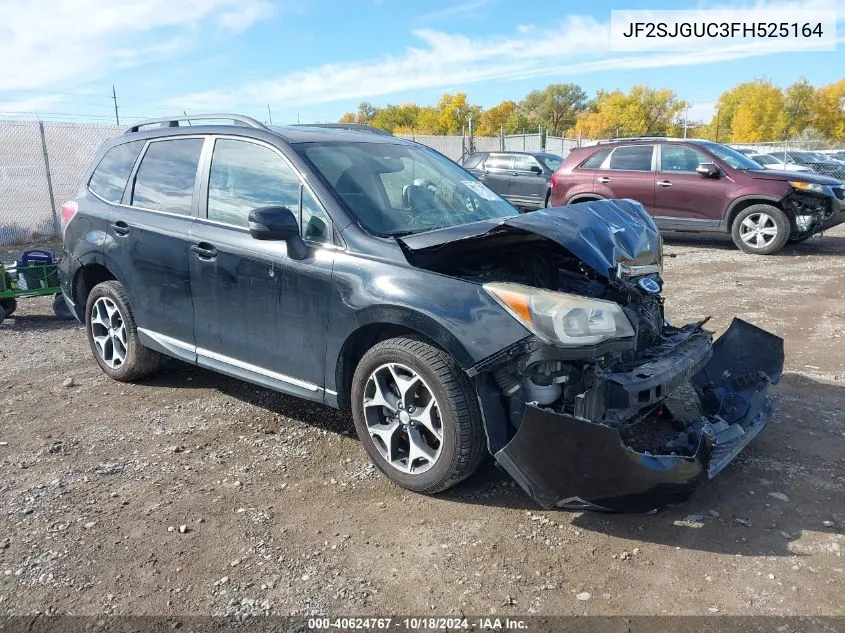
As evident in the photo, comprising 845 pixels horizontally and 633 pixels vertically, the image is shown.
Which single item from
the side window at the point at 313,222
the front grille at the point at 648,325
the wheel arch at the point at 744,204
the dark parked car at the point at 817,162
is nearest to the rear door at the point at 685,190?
the wheel arch at the point at 744,204

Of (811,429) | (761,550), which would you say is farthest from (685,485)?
(811,429)

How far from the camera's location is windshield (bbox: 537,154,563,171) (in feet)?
51.2

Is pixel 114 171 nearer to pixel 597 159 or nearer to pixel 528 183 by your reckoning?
pixel 597 159

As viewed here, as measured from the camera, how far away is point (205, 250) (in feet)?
13.6

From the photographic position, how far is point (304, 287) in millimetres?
3664

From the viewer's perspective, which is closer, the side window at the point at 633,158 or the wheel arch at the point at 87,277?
the wheel arch at the point at 87,277

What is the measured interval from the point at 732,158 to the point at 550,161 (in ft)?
17.6

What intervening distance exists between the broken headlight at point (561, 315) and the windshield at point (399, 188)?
2.97ft

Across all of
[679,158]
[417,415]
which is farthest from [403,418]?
[679,158]

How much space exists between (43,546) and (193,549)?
700 mm

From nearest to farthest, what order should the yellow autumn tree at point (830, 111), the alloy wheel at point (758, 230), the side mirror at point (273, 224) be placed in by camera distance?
the side mirror at point (273, 224), the alloy wheel at point (758, 230), the yellow autumn tree at point (830, 111)

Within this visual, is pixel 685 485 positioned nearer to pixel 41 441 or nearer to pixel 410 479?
pixel 410 479

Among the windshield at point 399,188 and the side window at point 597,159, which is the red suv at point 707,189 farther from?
the windshield at point 399,188

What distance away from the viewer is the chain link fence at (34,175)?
42.2ft
